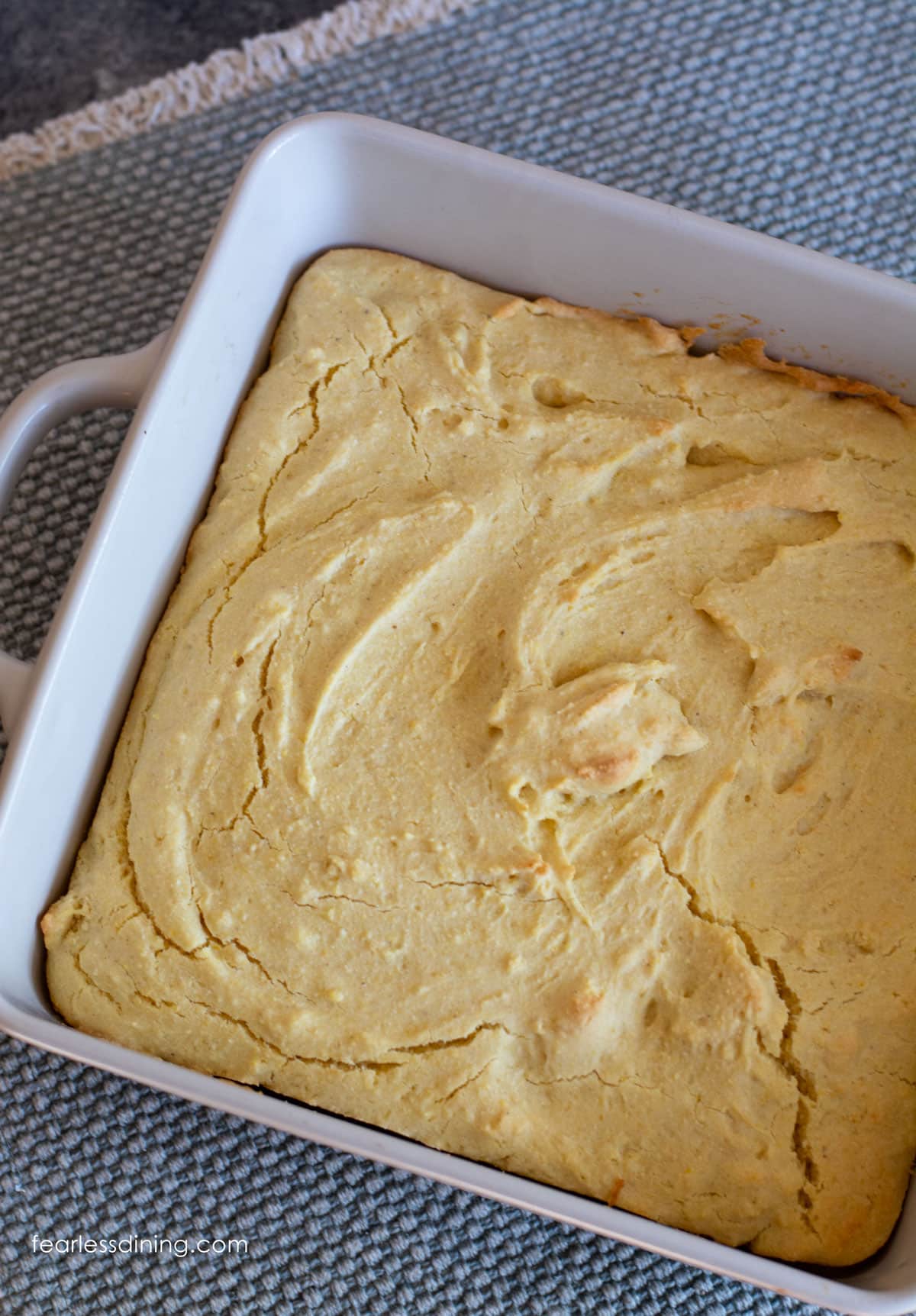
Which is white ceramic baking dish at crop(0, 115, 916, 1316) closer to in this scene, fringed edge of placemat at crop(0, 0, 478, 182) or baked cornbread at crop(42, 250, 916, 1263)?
baked cornbread at crop(42, 250, 916, 1263)

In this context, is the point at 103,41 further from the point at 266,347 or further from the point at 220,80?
the point at 266,347

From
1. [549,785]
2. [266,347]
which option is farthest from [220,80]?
[549,785]

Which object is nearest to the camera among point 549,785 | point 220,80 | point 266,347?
point 549,785

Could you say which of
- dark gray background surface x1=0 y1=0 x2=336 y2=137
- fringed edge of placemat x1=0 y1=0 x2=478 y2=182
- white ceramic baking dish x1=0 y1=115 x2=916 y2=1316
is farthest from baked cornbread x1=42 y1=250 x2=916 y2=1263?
dark gray background surface x1=0 y1=0 x2=336 y2=137

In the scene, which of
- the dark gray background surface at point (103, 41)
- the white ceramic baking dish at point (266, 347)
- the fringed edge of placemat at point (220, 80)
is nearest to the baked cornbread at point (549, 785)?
the white ceramic baking dish at point (266, 347)

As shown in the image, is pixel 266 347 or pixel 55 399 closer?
pixel 55 399

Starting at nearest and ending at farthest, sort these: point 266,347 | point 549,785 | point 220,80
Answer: point 549,785
point 266,347
point 220,80

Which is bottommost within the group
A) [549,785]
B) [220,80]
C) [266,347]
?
[549,785]

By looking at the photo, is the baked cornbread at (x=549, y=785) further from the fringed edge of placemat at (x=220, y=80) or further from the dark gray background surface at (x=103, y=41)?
the dark gray background surface at (x=103, y=41)
